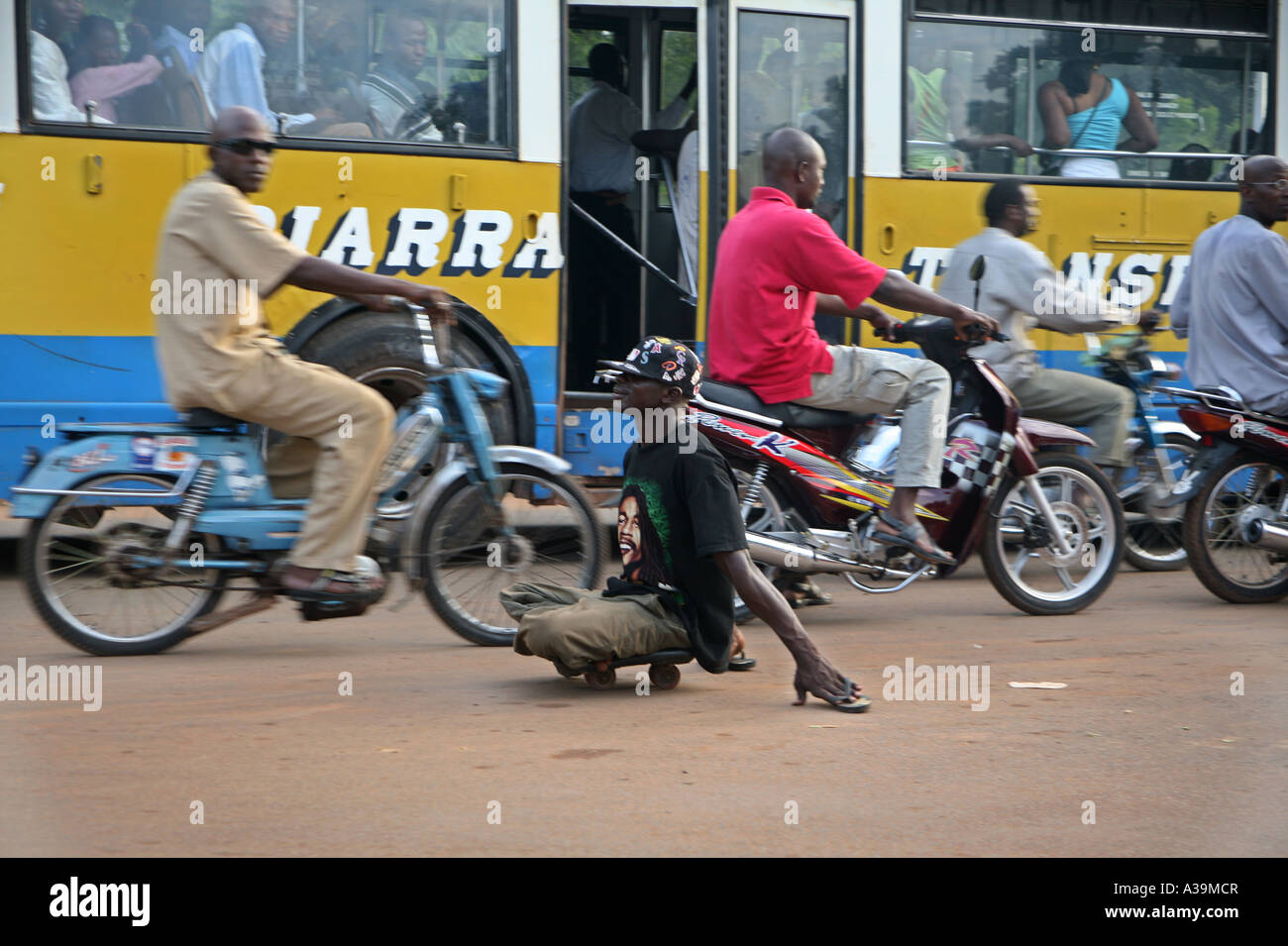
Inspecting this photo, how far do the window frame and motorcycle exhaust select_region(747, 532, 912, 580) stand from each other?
2.89m

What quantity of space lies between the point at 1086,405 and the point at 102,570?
4700 millimetres

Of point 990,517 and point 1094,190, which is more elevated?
point 1094,190

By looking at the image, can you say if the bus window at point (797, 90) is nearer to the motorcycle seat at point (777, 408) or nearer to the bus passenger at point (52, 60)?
the motorcycle seat at point (777, 408)

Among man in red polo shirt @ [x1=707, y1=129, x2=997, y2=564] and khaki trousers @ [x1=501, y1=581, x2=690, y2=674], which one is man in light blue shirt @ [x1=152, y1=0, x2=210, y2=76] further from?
khaki trousers @ [x1=501, y1=581, x2=690, y2=674]

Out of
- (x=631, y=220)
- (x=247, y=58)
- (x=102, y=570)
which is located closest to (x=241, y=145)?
(x=102, y=570)

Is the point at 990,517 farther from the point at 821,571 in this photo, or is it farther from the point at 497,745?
the point at 497,745

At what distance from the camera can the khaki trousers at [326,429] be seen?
5.19 m

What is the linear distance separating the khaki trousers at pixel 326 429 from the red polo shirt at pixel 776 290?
1509 millimetres

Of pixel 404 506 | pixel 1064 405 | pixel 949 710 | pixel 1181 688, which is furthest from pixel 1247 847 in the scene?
pixel 1064 405

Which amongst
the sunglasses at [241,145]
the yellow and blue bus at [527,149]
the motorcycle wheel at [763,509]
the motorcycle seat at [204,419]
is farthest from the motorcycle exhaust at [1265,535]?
the sunglasses at [241,145]

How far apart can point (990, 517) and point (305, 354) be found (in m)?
3.45

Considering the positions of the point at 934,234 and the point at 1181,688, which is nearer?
the point at 1181,688

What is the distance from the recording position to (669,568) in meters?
4.80

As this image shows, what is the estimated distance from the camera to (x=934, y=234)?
328 inches
